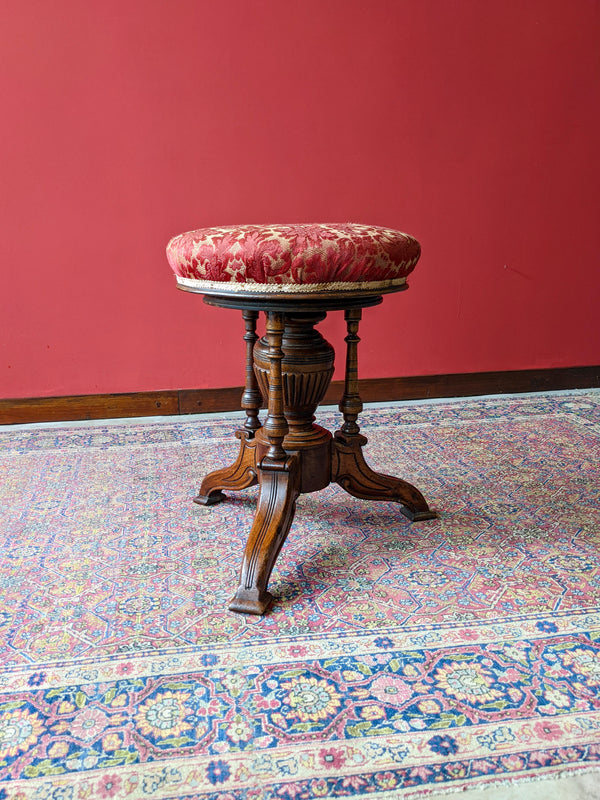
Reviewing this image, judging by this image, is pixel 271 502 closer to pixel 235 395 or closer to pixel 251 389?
pixel 251 389

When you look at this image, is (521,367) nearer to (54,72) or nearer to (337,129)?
(337,129)

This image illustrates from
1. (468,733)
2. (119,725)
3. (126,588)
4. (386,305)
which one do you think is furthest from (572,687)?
(386,305)

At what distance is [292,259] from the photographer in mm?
1543

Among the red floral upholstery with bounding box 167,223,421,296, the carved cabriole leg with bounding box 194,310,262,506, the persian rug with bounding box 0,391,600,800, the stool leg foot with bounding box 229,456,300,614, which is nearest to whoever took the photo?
the persian rug with bounding box 0,391,600,800

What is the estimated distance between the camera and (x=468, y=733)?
125 cm

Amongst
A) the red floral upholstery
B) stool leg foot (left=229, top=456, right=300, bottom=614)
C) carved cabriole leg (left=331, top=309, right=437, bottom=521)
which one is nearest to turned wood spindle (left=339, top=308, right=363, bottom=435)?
carved cabriole leg (left=331, top=309, right=437, bottom=521)

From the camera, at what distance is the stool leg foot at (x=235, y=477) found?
7.09ft

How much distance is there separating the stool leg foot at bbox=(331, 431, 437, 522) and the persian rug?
0.06 metres

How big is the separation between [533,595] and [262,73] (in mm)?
2415

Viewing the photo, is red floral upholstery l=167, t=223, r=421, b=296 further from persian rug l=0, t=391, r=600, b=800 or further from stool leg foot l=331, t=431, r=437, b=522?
persian rug l=0, t=391, r=600, b=800

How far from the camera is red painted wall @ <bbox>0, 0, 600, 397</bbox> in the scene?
9.67 feet

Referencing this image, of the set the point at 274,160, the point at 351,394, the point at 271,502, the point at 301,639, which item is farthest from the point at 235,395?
the point at 301,639

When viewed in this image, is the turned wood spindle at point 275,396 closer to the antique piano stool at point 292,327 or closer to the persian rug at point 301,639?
the antique piano stool at point 292,327

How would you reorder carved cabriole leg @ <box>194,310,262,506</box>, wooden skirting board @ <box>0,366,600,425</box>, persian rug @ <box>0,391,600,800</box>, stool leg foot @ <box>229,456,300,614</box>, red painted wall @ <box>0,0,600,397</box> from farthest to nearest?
wooden skirting board @ <box>0,366,600,425</box>
red painted wall @ <box>0,0,600,397</box>
carved cabriole leg @ <box>194,310,262,506</box>
stool leg foot @ <box>229,456,300,614</box>
persian rug @ <box>0,391,600,800</box>
